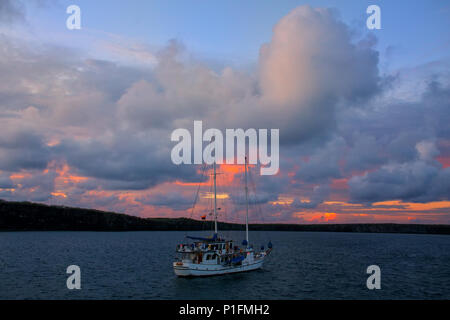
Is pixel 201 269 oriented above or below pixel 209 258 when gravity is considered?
below

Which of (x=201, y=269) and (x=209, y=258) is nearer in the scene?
(x=201, y=269)

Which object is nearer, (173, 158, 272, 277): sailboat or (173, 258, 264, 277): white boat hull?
(173, 258, 264, 277): white boat hull

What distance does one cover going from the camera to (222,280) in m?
55.1

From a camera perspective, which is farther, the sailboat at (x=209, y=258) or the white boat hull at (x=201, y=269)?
the sailboat at (x=209, y=258)

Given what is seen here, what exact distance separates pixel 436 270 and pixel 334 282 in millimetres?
37601
